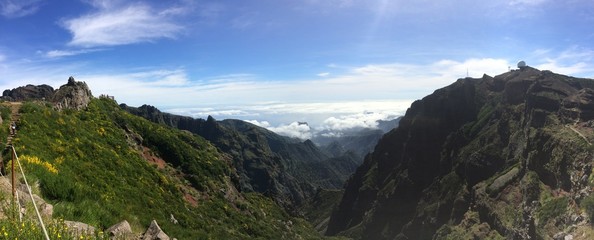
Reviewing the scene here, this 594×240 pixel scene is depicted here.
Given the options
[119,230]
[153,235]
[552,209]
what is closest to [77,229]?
[119,230]

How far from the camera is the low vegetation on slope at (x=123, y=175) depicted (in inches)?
731

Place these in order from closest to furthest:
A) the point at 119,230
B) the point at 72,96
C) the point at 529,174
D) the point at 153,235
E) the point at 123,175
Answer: the point at 119,230, the point at 153,235, the point at 123,175, the point at 72,96, the point at 529,174

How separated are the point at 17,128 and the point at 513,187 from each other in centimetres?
15416

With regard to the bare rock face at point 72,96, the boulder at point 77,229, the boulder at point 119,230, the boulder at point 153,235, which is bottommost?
the boulder at point 153,235

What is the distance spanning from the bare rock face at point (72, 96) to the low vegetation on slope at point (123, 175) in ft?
3.65

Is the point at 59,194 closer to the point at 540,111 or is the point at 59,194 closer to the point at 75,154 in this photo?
the point at 75,154

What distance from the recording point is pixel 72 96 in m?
47.5

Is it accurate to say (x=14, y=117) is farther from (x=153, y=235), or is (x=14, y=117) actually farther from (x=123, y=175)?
(x=153, y=235)

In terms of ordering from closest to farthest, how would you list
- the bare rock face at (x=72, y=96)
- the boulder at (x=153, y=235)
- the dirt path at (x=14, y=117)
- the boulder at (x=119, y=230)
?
1. the boulder at (x=119, y=230)
2. the boulder at (x=153, y=235)
3. the dirt path at (x=14, y=117)
4. the bare rock face at (x=72, y=96)

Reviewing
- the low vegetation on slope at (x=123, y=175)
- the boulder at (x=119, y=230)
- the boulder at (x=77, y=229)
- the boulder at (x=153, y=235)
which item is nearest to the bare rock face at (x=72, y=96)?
the low vegetation on slope at (x=123, y=175)

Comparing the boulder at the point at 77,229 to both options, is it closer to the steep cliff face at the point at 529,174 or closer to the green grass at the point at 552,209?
the steep cliff face at the point at 529,174

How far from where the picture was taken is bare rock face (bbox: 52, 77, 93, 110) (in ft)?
148

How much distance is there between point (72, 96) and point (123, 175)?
65.1 ft

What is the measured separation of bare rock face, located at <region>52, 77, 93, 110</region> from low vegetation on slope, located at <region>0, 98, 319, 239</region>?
111cm
